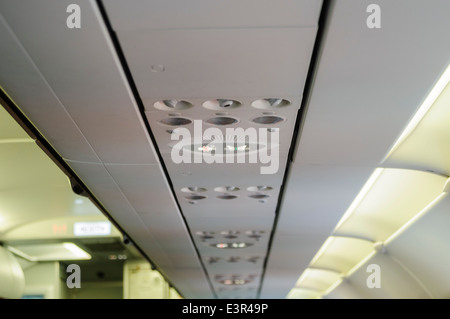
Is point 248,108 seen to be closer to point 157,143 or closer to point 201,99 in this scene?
point 201,99

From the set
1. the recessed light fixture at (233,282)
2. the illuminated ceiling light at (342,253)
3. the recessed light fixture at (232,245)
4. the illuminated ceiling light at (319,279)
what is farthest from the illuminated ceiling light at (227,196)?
the recessed light fixture at (233,282)

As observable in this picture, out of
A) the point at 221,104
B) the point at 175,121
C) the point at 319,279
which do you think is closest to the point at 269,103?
the point at 221,104

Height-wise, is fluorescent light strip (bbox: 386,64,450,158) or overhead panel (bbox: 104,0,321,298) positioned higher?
fluorescent light strip (bbox: 386,64,450,158)

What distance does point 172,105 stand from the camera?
22.0 ft

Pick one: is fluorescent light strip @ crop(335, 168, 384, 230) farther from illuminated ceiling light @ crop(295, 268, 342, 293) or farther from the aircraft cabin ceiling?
illuminated ceiling light @ crop(295, 268, 342, 293)

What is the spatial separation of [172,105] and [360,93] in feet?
6.16

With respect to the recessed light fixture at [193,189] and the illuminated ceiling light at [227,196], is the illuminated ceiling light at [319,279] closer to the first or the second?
the illuminated ceiling light at [227,196]

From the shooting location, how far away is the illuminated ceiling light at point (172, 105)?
660cm

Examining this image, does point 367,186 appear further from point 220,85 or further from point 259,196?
point 220,85

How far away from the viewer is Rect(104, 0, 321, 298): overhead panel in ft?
15.5

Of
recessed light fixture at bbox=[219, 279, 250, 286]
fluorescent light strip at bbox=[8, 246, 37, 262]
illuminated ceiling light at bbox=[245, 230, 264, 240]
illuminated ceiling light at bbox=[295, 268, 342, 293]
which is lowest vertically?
recessed light fixture at bbox=[219, 279, 250, 286]

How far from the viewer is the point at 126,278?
2117 cm

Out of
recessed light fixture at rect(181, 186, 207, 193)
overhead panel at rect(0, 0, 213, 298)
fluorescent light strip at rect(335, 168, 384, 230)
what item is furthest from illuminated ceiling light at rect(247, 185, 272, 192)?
fluorescent light strip at rect(335, 168, 384, 230)

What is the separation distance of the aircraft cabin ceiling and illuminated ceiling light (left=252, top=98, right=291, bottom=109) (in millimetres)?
12
